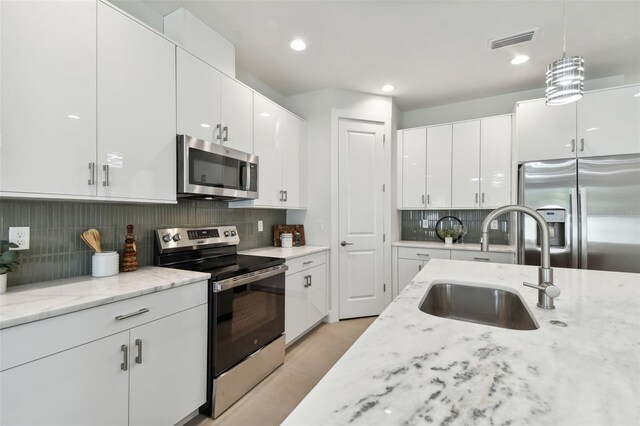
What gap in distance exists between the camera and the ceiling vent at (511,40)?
7.59 feet

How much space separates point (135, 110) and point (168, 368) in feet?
4.71

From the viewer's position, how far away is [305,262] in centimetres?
281

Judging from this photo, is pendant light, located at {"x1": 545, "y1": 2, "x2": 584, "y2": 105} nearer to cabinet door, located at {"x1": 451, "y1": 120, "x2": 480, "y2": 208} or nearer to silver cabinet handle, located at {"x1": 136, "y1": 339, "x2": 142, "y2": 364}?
cabinet door, located at {"x1": 451, "y1": 120, "x2": 480, "y2": 208}

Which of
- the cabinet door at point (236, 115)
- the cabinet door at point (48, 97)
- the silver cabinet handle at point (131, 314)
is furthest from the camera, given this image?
the cabinet door at point (236, 115)

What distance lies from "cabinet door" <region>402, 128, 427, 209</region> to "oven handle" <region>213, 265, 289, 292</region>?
2096 mm

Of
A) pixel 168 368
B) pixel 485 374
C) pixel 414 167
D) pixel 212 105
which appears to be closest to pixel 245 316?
pixel 168 368

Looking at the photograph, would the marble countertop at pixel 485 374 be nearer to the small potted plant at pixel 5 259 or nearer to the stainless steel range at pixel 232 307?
the stainless steel range at pixel 232 307

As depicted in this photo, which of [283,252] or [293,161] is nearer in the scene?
[283,252]

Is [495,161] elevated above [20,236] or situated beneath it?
elevated above

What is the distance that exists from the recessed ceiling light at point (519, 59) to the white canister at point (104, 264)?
3.61 metres

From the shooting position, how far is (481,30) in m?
2.28

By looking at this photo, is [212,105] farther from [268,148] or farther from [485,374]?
[485,374]

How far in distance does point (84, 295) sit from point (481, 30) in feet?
10.2

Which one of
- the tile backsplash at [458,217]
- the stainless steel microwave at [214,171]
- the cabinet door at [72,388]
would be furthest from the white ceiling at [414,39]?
the cabinet door at [72,388]
